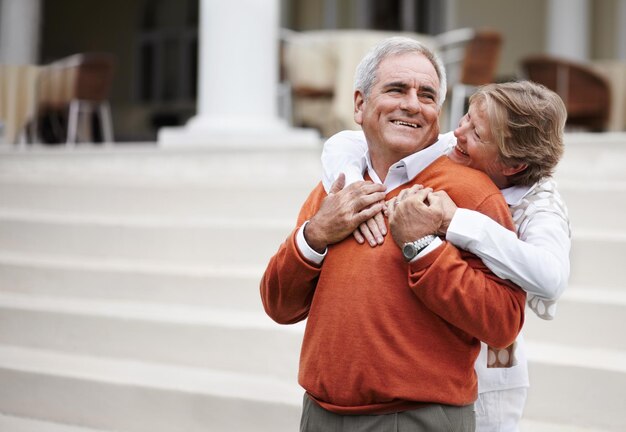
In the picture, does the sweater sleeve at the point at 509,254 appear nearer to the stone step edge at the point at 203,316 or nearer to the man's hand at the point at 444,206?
the man's hand at the point at 444,206

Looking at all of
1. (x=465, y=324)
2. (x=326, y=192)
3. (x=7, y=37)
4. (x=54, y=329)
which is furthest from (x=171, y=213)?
(x=7, y=37)

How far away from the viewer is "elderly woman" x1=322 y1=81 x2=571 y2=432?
1.53 metres

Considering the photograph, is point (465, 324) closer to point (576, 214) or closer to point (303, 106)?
point (576, 214)

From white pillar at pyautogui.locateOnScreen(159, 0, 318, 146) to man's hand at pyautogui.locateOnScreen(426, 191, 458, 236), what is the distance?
4275mm

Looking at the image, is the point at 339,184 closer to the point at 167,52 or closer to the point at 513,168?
the point at 513,168

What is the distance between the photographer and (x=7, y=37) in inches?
392

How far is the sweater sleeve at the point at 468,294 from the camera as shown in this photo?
4.95ft

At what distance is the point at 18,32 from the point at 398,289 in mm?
9413

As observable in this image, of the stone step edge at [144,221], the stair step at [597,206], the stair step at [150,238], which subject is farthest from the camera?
the stone step edge at [144,221]

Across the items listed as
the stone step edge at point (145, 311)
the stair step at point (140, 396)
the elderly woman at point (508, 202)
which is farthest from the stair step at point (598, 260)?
the elderly woman at point (508, 202)

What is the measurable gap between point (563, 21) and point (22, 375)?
769 cm

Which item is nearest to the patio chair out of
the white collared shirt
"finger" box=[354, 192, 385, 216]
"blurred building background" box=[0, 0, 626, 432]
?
"blurred building background" box=[0, 0, 626, 432]

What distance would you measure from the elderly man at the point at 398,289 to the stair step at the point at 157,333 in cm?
168

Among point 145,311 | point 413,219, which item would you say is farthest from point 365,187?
point 145,311
